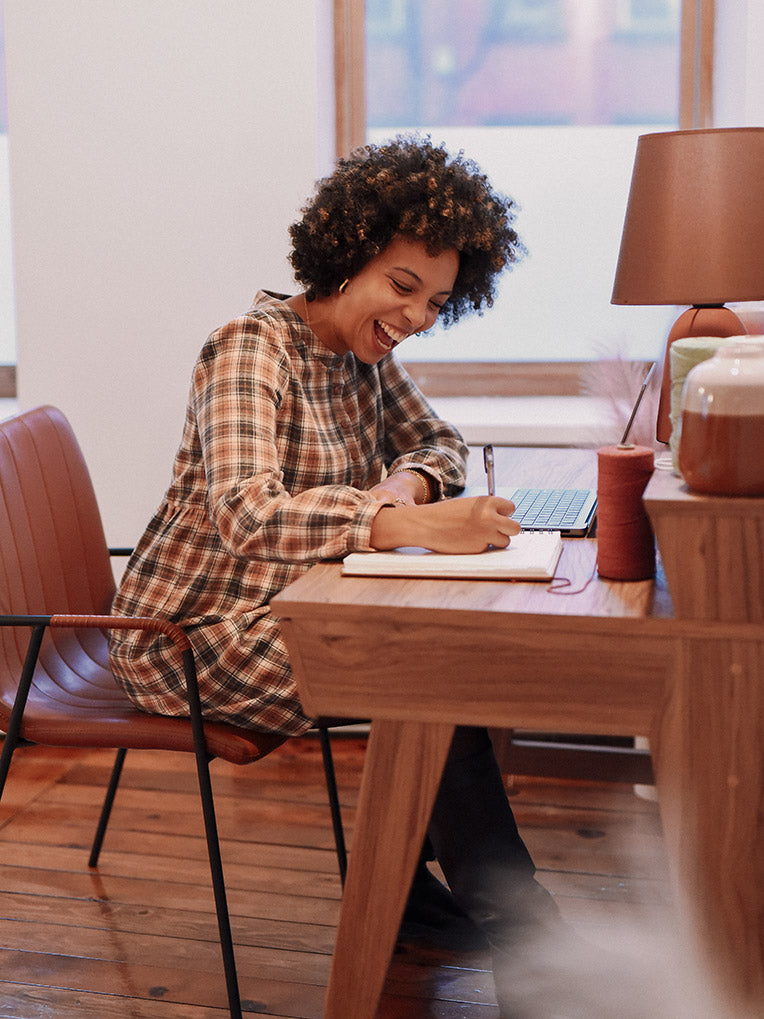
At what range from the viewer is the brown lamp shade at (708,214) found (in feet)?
5.88

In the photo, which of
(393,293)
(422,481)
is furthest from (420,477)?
(393,293)

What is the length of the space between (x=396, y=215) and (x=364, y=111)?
4.14 ft

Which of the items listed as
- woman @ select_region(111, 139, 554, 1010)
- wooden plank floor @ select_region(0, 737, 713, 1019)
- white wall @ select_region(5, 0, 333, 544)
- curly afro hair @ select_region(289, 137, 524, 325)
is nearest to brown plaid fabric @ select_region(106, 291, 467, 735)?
woman @ select_region(111, 139, 554, 1010)

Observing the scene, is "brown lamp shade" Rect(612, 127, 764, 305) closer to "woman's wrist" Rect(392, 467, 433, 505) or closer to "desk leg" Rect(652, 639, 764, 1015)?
"woman's wrist" Rect(392, 467, 433, 505)

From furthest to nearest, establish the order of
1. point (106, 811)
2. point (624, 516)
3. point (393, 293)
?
1. point (106, 811)
2. point (393, 293)
3. point (624, 516)

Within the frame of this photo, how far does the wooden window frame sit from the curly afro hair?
3.23ft

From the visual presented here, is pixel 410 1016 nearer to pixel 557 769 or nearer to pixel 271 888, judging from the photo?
pixel 271 888

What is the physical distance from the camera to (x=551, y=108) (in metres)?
2.92

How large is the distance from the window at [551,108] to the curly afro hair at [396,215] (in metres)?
1.03

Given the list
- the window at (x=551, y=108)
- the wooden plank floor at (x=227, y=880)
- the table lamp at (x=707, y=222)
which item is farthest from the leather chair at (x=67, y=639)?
the window at (x=551, y=108)

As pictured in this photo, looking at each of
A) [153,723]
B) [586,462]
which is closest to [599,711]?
[153,723]

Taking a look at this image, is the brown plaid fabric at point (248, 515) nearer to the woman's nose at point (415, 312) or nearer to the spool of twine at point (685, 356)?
the woman's nose at point (415, 312)

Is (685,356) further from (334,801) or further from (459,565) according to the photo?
(334,801)

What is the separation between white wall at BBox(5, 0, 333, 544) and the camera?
2.57m
